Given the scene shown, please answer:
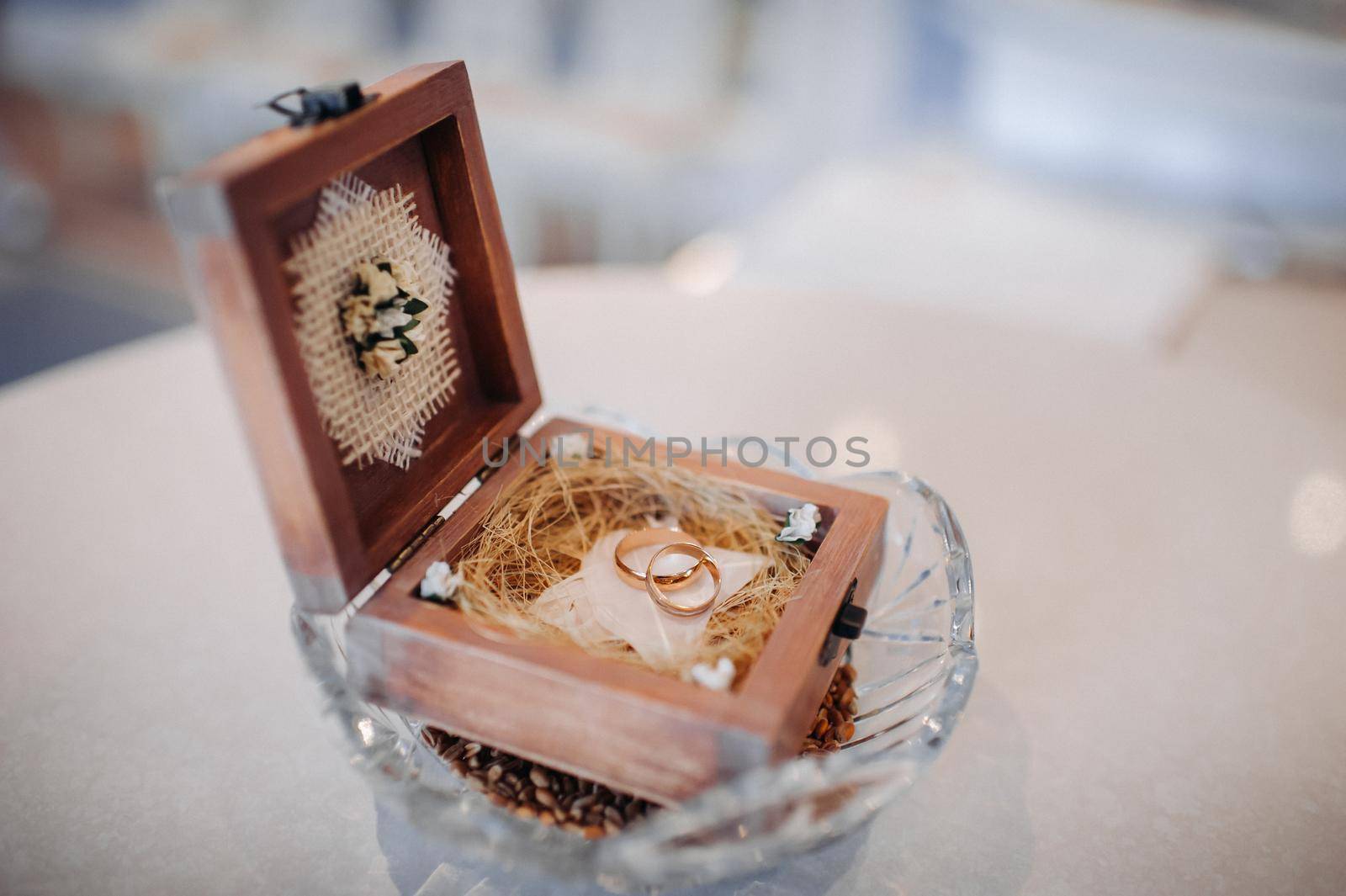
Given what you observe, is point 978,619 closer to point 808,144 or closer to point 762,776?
point 762,776

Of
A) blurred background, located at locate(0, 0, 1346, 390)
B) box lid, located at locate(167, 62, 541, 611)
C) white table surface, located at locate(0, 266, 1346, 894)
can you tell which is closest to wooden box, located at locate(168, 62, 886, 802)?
box lid, located at locate(167, 62, 541, 611)

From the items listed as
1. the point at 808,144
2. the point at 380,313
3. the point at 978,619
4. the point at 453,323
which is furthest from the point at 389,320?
the point at 808,144

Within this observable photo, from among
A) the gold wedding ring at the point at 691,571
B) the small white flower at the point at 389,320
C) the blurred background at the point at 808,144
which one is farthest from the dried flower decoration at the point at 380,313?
the blurred background at the point at 808,144

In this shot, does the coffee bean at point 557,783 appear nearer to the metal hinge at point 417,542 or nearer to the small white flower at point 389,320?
the metal hinge at point 417,542

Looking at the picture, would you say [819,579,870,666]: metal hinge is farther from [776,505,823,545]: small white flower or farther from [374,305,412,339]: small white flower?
[374,305,412,339]: small white flower

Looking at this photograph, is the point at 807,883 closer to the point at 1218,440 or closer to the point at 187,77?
the point at 1218,440
